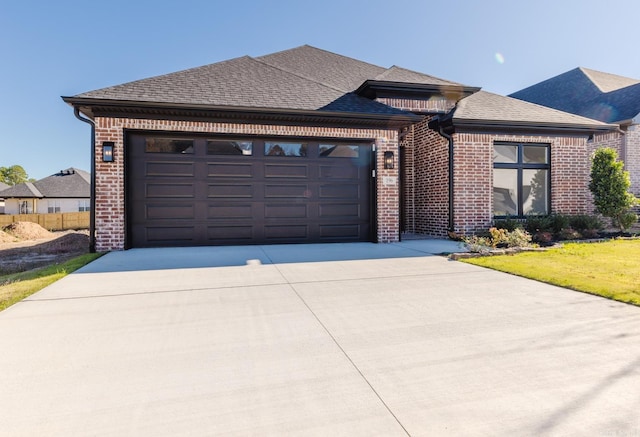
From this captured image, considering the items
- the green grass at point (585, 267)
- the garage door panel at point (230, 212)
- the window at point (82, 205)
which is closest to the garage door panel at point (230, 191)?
the garage door panel at point (230, 212)

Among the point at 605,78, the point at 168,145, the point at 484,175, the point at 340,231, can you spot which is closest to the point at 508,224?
the point at 484,175

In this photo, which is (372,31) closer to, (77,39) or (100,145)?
(100,145)

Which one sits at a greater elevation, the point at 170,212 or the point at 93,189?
the point at 93,189

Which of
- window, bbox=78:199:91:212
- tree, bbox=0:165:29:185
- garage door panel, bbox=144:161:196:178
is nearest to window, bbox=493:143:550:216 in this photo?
garage door panel, bbox=144:161:196:178

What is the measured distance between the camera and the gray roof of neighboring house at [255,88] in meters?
7.70

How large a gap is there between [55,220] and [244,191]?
20950 mm

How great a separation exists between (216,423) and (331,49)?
47.9 ft

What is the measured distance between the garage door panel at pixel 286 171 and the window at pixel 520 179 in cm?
→ 556

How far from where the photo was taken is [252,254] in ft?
23.0

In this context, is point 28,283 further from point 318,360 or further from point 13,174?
point 13,174

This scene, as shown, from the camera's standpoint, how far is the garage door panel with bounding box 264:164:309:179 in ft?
28.0

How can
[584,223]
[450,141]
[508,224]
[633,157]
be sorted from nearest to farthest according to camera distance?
[508,224] → [450,141] → [584,223] → [633,157]

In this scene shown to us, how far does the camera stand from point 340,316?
3.31 meters

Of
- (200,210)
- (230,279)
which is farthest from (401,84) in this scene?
(230,279)
